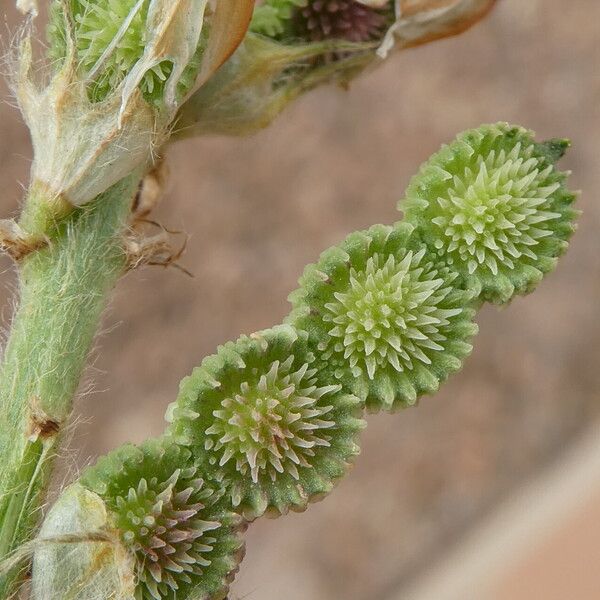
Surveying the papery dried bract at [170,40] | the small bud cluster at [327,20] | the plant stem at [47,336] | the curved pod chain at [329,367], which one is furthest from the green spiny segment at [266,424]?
the small bud cluster at [327,20]

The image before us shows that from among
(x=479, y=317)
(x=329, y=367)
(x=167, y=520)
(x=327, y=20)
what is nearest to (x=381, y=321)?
(x=329, y=367)

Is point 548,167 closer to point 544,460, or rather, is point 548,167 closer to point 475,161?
point 475,161

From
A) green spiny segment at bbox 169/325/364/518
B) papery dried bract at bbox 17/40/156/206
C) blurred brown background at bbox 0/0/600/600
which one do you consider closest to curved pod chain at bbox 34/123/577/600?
green spiny segment at bbox 169/325/364/518

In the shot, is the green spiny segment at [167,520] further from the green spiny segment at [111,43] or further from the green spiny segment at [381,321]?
the green spiny segment at [111,43]

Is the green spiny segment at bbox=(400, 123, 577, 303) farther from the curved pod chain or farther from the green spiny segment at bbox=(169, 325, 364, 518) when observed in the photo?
the green spiny segment at bbox=(169, 325, 364, 518)

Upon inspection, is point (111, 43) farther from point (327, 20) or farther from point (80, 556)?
point (80, 556)
